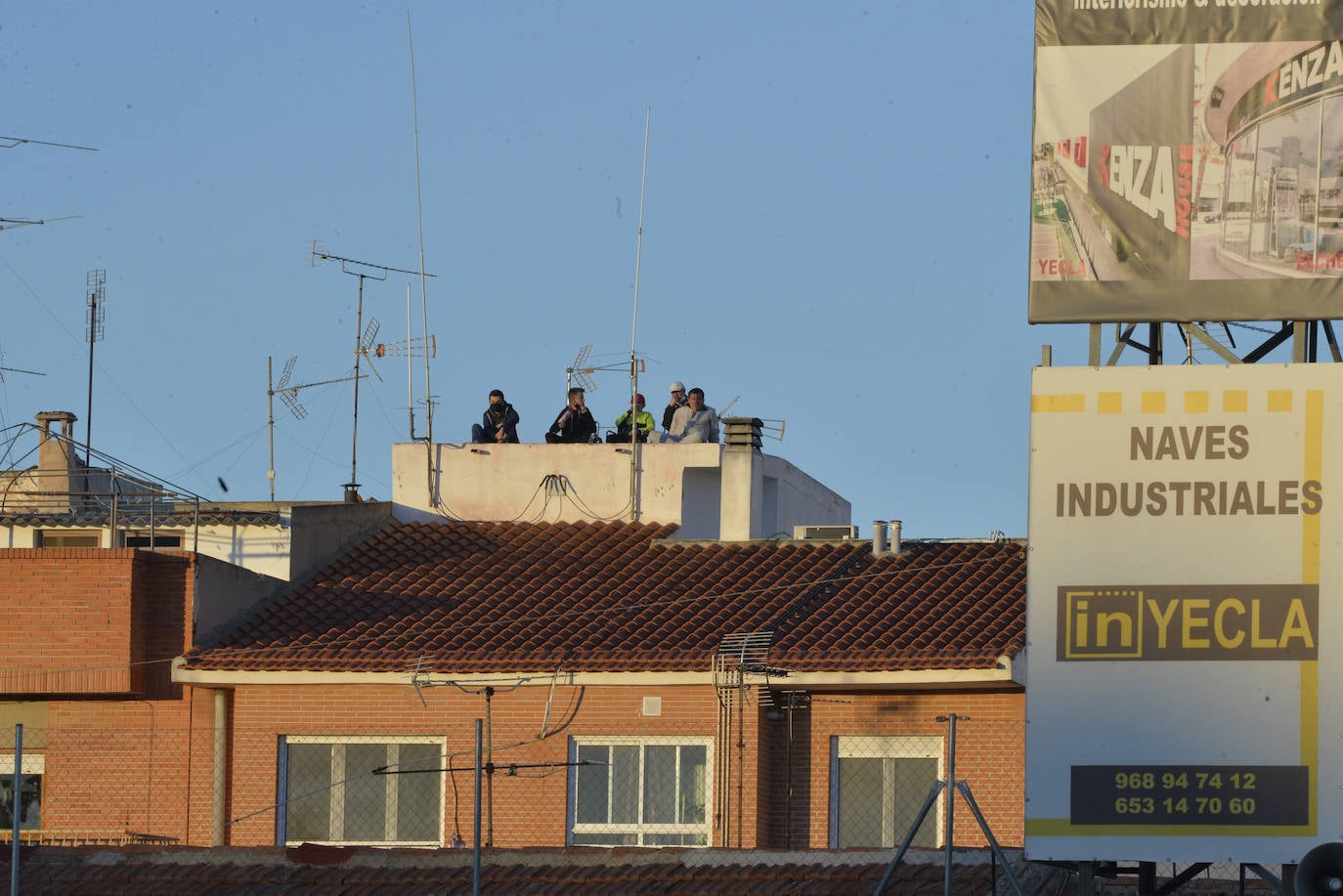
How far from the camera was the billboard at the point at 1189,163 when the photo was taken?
16.0 metres

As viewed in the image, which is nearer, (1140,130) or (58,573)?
(1140,130)

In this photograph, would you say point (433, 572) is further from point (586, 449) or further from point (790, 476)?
point (790, 476)

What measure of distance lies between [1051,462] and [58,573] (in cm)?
1361

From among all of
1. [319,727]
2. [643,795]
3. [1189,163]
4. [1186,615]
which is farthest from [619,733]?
[1189,163]

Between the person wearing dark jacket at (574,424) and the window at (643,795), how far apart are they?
893cm

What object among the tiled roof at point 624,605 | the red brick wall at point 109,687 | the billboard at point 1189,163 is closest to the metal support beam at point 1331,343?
the billboard at point 1189,163

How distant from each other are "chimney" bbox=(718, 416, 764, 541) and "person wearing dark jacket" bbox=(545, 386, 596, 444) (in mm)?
2285

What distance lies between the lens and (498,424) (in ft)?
Answer: 109

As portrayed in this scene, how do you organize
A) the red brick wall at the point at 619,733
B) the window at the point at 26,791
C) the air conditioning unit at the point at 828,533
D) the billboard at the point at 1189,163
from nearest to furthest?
the billboard at the point at 1189,163 < the red brick wall at the point at 619,733 < the window at the point at 26,791 < the air conditioning unit at the point at 828,533

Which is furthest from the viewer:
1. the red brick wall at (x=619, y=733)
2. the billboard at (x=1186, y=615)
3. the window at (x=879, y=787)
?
the window at (x=879, y=787)

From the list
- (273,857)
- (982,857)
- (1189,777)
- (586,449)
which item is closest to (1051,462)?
(1189,777)

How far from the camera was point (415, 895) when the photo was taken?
1855 cm

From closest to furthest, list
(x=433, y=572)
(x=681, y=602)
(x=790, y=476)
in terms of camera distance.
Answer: (x=681, y=602) → (x=433, y=572) → (x=790, y=476)

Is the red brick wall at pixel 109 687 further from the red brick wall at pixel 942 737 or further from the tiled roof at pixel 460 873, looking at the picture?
the red brick wall at pixel 942 737
